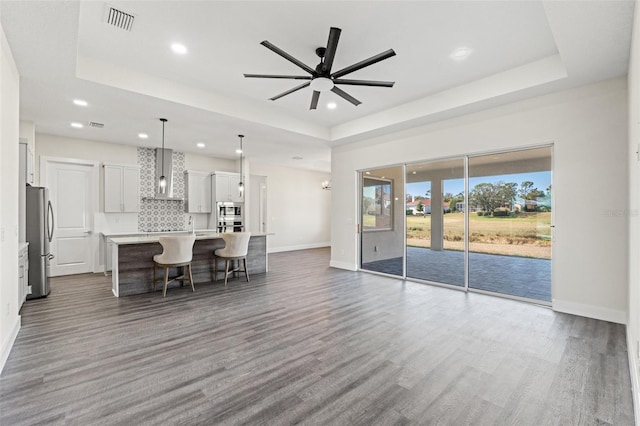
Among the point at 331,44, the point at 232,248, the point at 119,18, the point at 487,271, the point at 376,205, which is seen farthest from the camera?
the point at 376,205

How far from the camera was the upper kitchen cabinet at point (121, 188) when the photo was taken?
259 inches

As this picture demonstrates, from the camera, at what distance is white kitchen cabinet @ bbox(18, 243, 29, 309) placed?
366cm

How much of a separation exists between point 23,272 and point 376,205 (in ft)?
19.6

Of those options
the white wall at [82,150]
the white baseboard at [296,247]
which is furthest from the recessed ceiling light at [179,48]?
the white baseboard at [296,247]

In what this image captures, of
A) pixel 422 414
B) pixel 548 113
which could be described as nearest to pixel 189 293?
pixel 422 414

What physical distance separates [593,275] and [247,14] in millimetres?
5003

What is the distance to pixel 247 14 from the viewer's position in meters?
2.81

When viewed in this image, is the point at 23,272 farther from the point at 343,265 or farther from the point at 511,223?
the point at 511,223

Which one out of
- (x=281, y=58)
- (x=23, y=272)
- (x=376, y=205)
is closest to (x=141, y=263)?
(x=23, y=272)

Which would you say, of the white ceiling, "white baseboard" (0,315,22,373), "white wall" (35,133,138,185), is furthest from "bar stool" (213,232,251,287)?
"white wall" (35,133,138,185)

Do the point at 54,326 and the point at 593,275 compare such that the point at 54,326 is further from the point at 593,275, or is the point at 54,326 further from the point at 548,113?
the point at 548,113

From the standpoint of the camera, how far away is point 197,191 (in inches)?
309

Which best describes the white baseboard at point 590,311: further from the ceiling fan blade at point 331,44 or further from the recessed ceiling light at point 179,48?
the recessed ceiling light at point 179,48

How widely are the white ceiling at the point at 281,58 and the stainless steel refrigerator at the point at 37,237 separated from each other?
1400 millimetres
